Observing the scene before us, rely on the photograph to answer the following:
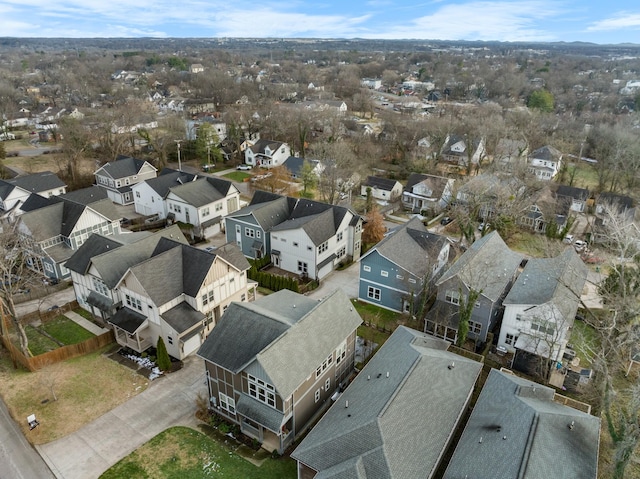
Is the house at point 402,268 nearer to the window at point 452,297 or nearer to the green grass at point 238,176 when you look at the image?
the window at point 452,297

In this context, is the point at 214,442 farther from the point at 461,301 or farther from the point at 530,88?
the point at 530,88

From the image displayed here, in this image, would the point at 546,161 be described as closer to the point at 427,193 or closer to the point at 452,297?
the point at 427,193

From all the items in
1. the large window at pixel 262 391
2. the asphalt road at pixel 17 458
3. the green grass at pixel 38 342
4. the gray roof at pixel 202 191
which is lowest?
the green grass at pixel 38 342

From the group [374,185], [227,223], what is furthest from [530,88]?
[227,223]

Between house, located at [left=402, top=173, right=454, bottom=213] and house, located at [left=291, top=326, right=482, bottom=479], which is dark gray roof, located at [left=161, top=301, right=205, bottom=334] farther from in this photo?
house, located at [left=402, top=173, right=454, bottom=213]

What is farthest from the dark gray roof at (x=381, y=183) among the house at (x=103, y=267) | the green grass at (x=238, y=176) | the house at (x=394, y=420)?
the house at (x=394, y=420)
